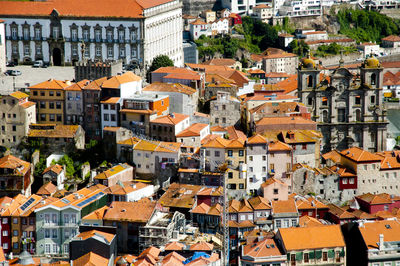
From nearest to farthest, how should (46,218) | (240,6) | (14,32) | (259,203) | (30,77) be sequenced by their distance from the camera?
(46,218) → (259,203) → (30,77) → (14,32) → (240,6)

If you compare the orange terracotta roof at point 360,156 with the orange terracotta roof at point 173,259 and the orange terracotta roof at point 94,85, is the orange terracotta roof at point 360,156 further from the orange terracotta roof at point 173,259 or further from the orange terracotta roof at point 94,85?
the orange terracotta roof at point 94,85

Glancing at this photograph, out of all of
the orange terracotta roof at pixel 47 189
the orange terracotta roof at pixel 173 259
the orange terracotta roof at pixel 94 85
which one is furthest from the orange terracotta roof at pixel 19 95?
the orange terracotta roof at pixel 173 259

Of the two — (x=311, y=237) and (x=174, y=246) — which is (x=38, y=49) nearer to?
(x=174, y=246)

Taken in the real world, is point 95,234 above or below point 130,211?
below

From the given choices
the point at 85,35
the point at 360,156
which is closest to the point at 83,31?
the point at 85,35

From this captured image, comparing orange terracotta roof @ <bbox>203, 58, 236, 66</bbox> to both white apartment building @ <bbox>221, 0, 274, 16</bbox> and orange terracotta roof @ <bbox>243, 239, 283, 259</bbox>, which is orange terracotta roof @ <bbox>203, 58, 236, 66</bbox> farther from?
orange terracotta roof @ <bbox>243, 239, 283, 259</bbox>

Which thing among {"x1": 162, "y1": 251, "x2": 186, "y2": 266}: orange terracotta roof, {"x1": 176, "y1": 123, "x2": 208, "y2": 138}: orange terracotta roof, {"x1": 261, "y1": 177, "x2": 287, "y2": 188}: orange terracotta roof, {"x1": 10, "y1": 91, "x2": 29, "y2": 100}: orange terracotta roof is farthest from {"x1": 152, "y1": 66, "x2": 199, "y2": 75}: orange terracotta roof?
{"x1": 162, "y1": 251, "x2": 186, "y2": 266}: orange terracotta roof

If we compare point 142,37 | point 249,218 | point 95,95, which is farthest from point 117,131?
point 142,37
